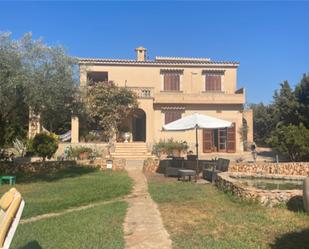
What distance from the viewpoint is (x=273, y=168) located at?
1692 cm

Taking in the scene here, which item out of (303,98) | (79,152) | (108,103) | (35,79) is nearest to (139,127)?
(108,103)

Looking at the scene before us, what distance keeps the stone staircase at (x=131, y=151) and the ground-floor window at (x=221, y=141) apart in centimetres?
605

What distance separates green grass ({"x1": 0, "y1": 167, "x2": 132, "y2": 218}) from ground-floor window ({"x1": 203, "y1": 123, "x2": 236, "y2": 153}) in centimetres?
1462

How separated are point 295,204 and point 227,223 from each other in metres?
2.26

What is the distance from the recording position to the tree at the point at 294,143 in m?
20.8

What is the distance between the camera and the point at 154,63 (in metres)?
31.2

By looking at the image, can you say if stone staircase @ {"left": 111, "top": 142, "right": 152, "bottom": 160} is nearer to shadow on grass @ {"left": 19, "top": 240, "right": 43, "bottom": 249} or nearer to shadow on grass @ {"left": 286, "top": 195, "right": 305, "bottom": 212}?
shadow on grass @ {"left": 286, "top": 195, "right": 305, "bottom": 212}

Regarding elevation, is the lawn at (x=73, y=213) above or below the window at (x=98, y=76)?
below

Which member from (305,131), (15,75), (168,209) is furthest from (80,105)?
(305,131)

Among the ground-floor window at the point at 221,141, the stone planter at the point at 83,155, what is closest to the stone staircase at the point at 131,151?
the stone planter at the point at 83,155

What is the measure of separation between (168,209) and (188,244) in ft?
8.97

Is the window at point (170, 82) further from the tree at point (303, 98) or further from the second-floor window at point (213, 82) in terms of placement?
the tree at point (303, 98)

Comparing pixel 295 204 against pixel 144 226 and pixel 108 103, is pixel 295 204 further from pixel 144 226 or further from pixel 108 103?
pixel 108 103

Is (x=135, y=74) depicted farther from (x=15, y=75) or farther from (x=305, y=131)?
(x=15, y=75)
